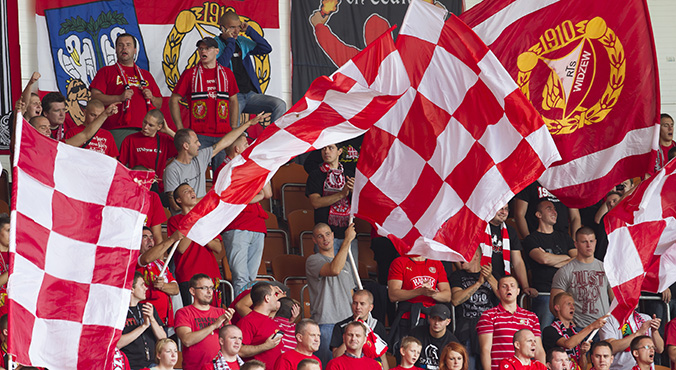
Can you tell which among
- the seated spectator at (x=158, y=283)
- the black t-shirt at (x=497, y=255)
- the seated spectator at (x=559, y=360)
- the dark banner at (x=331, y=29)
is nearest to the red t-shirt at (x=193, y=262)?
the seated spectator at (x=158, y=283)

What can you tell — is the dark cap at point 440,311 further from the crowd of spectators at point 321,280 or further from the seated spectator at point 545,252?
the seated spectator at point 545,252

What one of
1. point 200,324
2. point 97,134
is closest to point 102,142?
point 97,134

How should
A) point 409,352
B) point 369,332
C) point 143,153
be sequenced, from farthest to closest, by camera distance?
point 143,153 < point 369,332 < point 409,352

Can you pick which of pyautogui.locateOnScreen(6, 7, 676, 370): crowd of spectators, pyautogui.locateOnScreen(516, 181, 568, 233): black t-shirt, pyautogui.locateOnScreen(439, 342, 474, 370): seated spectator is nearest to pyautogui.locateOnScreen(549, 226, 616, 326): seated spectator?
pyautogui.locateOnScreen(6, 7, 676, 370): crowd of spectators

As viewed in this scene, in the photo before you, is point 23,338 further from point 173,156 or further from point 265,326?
point 173,156

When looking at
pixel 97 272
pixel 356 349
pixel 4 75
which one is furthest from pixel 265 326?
pixel 4 75

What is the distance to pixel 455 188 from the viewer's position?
24.2 feet

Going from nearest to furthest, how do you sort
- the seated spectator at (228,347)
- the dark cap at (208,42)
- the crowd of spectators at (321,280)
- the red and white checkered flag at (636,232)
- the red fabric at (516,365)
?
the red and white checkered flag at (636,232), the seated spectator at (228,347), the crowd of spectators at (321,280), the red fabric at (516,365), the dark cap at (208,42)

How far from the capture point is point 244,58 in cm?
1196

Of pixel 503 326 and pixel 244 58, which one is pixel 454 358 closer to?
pixel 503 326

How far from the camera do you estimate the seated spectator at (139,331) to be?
8.17 meters

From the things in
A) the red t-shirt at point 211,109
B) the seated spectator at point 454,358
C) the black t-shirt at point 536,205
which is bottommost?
the seated spectator at point 454,358

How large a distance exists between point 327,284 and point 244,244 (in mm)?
934

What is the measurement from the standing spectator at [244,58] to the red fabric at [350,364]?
13.2ft
